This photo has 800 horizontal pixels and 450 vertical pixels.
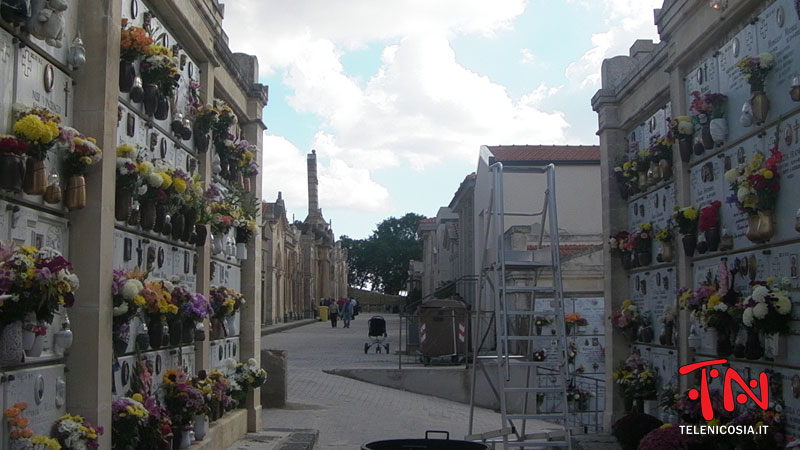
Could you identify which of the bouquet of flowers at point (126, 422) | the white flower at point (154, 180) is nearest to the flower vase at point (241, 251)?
the white flower at point (154, 180)

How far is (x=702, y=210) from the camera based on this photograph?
880 centimetres

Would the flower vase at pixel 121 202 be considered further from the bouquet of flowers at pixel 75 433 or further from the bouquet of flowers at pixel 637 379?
the bouquet of flowers at pixel 637 379

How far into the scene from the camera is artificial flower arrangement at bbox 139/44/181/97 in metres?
7.36

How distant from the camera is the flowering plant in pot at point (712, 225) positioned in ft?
27.8

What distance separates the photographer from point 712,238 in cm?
846

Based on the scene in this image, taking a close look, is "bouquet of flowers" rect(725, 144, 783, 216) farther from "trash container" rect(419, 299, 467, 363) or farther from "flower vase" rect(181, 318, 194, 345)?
"trash container" rect(419, 299, 467, 363)

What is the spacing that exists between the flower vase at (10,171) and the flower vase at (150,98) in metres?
2.51

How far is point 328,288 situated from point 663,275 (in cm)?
6813

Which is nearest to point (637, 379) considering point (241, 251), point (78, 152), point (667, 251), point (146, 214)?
point (667, 251)

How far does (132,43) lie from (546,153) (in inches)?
1029

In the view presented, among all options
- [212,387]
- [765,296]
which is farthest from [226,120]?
[765,296]

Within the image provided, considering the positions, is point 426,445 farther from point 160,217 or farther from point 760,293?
point 160,217

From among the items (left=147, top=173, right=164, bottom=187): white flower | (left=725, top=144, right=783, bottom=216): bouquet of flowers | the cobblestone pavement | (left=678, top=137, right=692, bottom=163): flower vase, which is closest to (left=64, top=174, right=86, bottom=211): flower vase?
(left=147, top=173, right=164, bottom=187): white flower

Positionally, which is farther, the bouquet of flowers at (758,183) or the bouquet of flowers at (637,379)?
the bouquet of flowers at (637,379)
